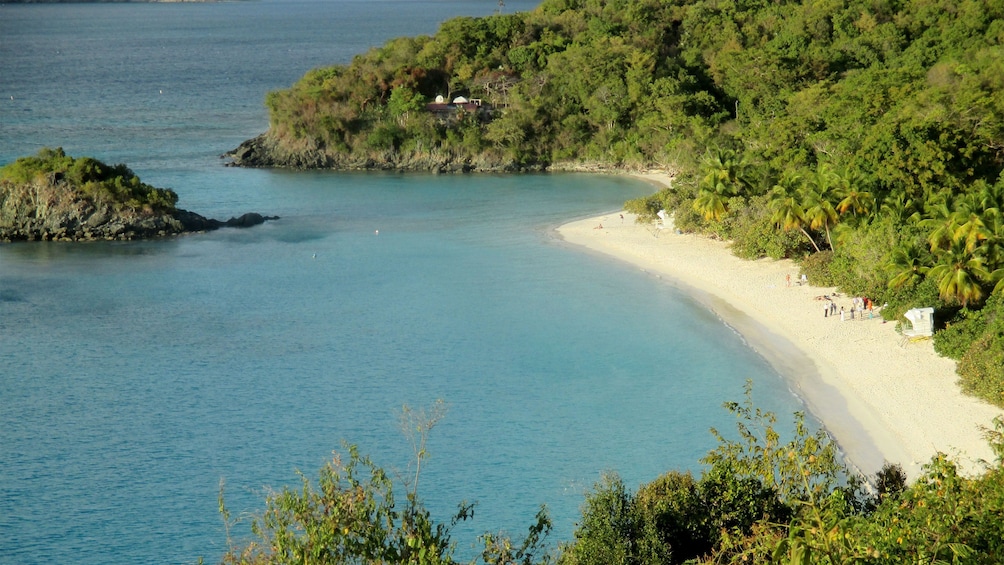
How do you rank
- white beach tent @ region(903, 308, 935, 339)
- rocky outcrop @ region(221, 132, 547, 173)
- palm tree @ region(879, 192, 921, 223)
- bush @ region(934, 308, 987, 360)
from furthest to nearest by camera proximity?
rocky outcrop @ region(221, 132, 547, 173) < palm tree @ region(879, 192, 921, 223) < white beach tent @ region(903, 308, 935, 339) < bush @ region(934, 308, 987, 360)

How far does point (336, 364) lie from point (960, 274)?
18.2 metres

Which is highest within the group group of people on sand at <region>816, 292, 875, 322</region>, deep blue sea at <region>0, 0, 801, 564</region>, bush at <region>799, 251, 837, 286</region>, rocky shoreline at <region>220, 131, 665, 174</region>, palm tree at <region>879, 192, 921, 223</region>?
palm tree at <region>879, 192, 921, 223</region>

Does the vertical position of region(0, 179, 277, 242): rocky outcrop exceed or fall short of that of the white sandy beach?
it exceeds it

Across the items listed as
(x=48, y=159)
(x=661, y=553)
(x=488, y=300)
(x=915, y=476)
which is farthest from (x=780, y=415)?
(x=48, y=159)

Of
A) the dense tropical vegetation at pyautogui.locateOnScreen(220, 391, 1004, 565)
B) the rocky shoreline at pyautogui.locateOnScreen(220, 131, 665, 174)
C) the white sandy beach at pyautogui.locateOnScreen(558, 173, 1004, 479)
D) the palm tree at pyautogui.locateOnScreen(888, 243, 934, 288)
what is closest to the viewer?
the dense tropical vegetation at pyautogui.locateOnScreen(220, 391, 1004, 565)

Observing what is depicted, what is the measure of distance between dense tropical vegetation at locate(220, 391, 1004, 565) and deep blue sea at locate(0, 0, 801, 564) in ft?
15.2

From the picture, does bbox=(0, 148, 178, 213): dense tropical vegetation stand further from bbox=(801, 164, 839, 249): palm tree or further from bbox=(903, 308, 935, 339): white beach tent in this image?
bbox=(903, 308, 935, 339): white beach tent

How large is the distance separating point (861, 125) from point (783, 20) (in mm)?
26163

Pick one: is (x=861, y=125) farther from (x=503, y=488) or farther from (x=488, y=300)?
(x=503, y=488)

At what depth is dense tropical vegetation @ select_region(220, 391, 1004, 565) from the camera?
1318 cm

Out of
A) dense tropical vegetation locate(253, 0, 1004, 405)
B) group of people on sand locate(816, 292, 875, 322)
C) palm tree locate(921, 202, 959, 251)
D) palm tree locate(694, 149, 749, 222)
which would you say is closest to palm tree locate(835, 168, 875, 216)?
dense tropical vegetation locate(253, 0, 1004, 405)

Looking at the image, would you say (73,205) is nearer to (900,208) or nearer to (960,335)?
(900,208)

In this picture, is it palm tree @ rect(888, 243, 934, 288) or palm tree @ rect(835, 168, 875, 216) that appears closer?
palm tree @ rect(888, 243, 934, 288)

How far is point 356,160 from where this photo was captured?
6569 cm
